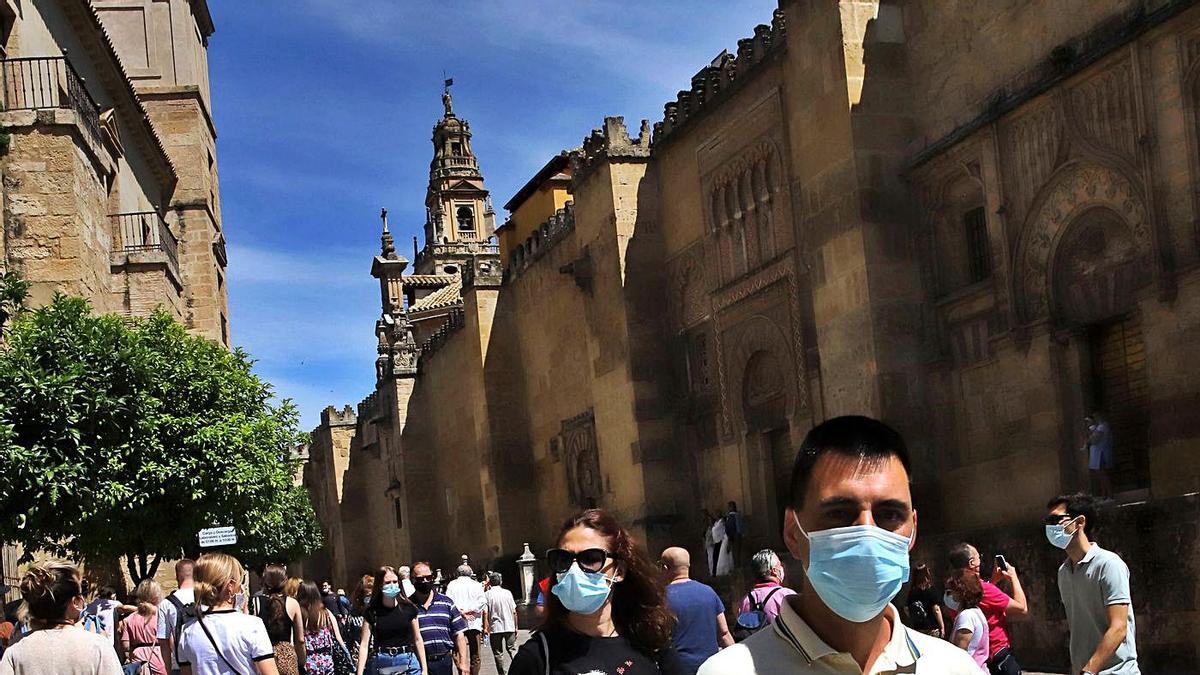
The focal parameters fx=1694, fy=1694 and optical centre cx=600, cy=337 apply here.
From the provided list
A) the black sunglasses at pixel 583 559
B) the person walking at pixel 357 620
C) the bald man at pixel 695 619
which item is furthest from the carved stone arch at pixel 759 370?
the black sunglasses at pixel 583 559

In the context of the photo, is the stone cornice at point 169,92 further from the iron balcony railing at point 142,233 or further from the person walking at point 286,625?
the person walking at point 286,625

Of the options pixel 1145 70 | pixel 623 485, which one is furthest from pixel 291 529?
pixel 1145 70

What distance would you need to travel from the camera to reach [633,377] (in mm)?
28703

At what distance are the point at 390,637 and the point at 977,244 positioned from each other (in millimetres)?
12432

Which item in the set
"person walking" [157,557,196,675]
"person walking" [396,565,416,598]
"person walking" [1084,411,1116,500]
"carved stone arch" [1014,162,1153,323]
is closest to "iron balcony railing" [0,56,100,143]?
"person walking" [396,565,416,598]

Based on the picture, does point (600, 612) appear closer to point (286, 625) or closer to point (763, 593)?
point (763, 593)

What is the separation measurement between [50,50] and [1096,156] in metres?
18.8

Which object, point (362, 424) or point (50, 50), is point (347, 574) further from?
point (50, 50)

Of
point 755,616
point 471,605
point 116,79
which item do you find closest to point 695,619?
point 755,616

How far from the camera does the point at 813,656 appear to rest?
2.78 m

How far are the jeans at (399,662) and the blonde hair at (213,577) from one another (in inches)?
80.6

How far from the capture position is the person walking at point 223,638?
761cm

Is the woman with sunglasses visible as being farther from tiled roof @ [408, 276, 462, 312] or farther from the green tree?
tiled roof @ [408, 276, 462, 312]

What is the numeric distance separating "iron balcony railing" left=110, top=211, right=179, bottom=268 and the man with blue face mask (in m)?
30.6
